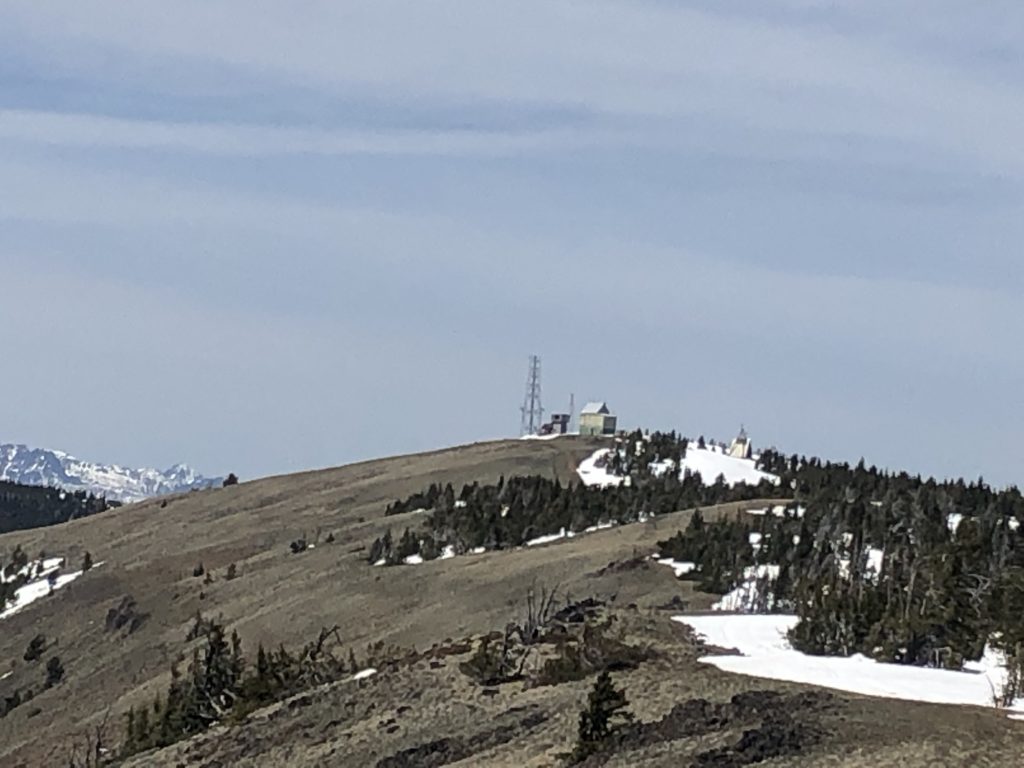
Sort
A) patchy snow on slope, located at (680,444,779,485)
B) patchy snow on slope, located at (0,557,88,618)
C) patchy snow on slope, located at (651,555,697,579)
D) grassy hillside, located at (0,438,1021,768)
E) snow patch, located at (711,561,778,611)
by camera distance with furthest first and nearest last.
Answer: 1. patchy snow on slope, located at (680,444,779,485)
2. patchy snow on slope, located at (0,557,88,618)
3. patchy snow on slope, located at (651,555,697,579)
4. snow patch, located at (711,561,778,611)
5. grassy hillside, located at (0,438,1021,768)

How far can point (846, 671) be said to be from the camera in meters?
34.1

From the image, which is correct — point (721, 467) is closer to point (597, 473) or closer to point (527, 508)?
point (597, 473)

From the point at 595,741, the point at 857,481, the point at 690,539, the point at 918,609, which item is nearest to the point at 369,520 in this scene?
the point at 857,481

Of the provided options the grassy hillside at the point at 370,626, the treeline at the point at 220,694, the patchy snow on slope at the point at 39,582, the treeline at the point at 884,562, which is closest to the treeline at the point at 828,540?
the treeline at the point at 884,562

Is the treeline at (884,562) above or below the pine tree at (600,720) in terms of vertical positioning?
below

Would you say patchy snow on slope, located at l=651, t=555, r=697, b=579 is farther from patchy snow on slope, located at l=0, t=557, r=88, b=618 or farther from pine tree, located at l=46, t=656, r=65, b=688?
patchy snow on slope, located at l=0, t=557, r=88, b=618

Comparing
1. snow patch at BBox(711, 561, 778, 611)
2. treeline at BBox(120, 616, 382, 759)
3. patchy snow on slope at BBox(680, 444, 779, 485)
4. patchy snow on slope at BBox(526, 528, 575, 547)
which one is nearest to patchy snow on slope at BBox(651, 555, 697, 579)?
snow patch at BBox(711, 561, 778, 611)

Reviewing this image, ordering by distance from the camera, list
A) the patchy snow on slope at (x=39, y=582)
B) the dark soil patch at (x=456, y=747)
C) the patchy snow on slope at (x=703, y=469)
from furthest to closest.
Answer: the patchy snow on slope at (x=703, y=469) → the patchy snow on slope at (x=39, y=582) → the dark soil patch at (x=456, y=747)

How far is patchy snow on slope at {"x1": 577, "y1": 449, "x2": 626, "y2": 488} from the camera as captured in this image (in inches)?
5010

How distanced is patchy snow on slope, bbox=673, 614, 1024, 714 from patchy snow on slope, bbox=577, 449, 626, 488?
78683 millimetres

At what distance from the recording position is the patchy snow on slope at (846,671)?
3064 centimetres

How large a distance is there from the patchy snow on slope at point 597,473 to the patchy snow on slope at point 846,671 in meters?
78.7

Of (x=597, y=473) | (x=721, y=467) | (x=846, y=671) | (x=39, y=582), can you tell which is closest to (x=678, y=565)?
(x=846, y=671)

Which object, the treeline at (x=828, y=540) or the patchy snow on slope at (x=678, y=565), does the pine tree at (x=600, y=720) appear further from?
the patchy snow on slope at (x=678, y=565)
